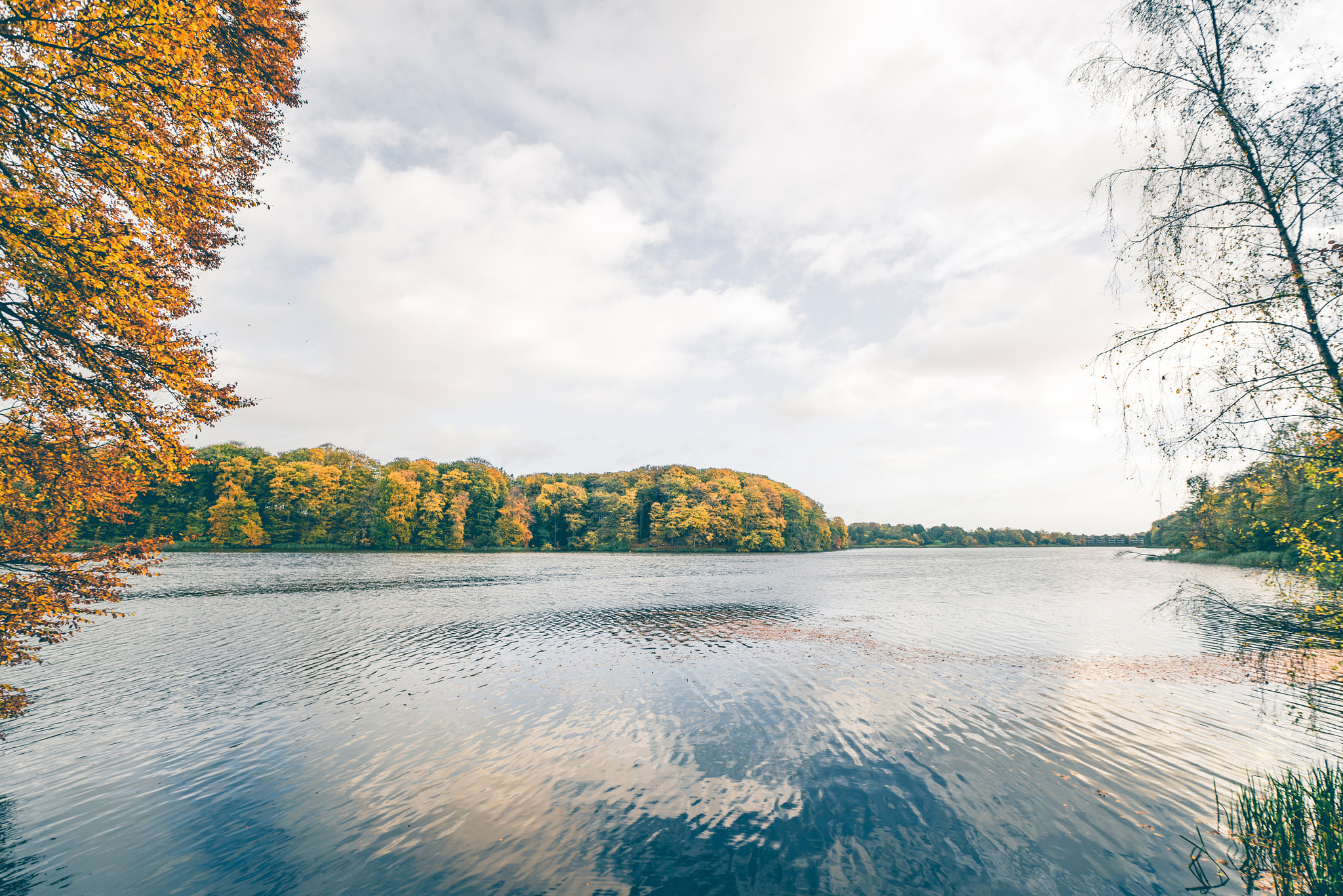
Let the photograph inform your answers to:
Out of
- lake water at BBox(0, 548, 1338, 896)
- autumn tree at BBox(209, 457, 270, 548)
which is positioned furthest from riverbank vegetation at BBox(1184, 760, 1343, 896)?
autumn tree at BBox(209, 457, 270, 548)

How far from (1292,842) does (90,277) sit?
22.3 meters

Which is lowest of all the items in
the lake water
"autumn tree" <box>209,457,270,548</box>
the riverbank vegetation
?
the lake water

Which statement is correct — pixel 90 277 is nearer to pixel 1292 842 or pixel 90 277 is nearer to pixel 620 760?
pixel 620 760

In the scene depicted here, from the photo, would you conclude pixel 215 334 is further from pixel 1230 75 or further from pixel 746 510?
pixel 746 510

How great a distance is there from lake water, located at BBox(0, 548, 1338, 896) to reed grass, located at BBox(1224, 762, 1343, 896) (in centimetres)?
67

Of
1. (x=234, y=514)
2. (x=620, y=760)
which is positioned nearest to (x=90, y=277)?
(x=620, y=760)

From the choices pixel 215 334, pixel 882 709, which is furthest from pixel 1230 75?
pixel 215 334

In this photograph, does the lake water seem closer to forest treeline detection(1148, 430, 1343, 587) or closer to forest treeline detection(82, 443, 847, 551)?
forest treeline detection(1148, 430, 1343, 587)

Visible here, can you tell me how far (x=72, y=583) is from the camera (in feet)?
30.0

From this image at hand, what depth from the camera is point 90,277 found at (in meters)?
8.68

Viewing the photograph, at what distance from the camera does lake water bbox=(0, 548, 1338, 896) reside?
889cm

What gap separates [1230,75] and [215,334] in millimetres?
20433

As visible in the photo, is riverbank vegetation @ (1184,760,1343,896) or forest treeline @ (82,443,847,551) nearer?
riverbank vegetation @ (1184,760,1343,896)

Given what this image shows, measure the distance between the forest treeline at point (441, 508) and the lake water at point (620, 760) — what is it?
88588 millimetres
